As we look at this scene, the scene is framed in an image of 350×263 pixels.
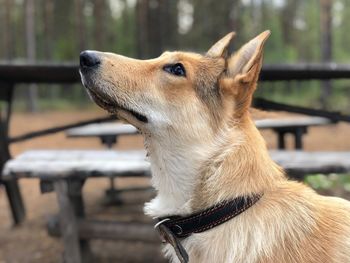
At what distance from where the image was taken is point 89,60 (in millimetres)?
2184

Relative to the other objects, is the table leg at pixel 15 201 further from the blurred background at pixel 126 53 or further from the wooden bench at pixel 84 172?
the wooden bench at pixel 84 172

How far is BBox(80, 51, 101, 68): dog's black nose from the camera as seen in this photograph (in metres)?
2.18

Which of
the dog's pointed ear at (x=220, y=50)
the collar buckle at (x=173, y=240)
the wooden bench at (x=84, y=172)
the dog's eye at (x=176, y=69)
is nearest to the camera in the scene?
the collar buckle at (x=173, y=240)

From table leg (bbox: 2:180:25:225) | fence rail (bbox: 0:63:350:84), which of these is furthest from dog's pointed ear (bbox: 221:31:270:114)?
table leg (bbox: 2:180:25:225)

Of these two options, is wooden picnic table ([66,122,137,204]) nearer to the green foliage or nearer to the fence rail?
the fence rail

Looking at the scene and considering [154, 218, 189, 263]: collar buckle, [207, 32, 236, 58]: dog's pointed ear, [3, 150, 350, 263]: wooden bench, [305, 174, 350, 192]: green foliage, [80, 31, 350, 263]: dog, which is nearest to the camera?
[80, 31, 350, 263]: dog

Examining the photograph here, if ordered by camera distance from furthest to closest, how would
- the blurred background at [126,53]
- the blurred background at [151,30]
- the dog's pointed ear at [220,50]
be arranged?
the blurred background at [151,30] < the blurred background at [126,53] < the dog's pointed ear at [220,50]

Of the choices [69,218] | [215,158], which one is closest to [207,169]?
[215,158]

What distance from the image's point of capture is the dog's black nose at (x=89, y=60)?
7.15 ft

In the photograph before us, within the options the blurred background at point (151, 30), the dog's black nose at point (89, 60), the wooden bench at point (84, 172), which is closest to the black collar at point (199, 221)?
the dog's black nose at point (89, 60)

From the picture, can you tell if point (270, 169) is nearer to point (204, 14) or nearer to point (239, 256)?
point (239, 256)

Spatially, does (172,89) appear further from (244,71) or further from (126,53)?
(126,53)

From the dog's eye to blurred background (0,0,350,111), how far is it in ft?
46.0

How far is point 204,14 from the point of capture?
84.7 feet
